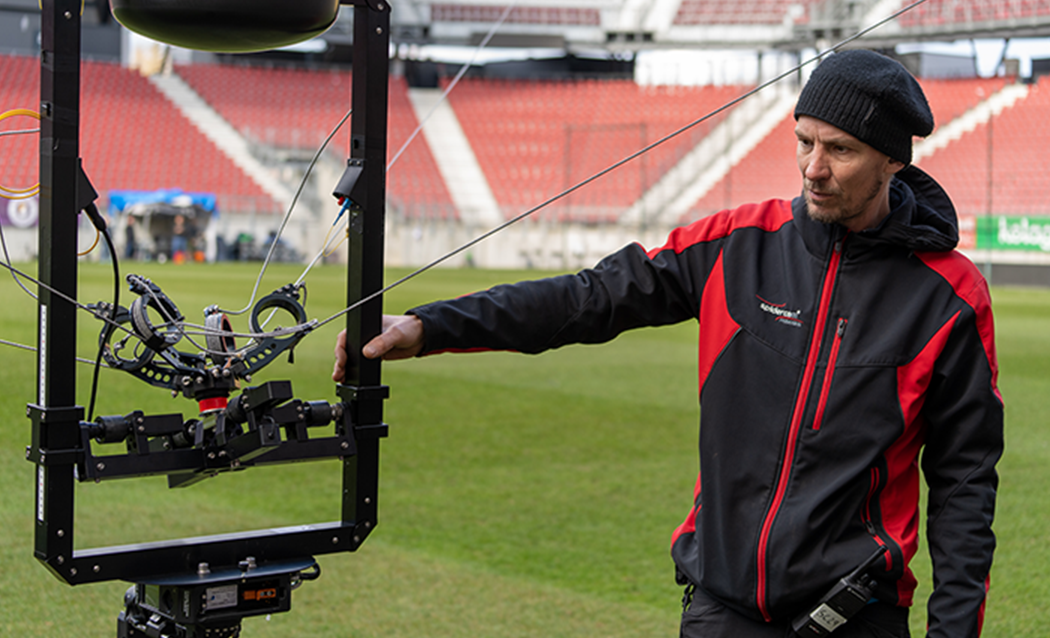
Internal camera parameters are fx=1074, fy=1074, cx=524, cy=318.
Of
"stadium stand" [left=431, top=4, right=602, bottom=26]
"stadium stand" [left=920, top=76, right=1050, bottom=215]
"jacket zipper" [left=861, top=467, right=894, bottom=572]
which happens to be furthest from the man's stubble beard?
"stadium stand" [left=431, top=4, right=602, bottom=26]

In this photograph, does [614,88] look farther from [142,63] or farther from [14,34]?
[14,34]

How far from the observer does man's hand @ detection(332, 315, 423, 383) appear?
5.53ft

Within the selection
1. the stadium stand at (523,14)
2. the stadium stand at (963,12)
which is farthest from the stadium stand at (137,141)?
the stadium stand at (963,12)

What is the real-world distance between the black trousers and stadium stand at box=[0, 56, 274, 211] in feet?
91.8

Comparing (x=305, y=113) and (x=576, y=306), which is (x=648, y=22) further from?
(x=576, y=306)

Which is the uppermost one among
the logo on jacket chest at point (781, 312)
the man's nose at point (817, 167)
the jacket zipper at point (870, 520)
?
the man's nose at point (817, 167)

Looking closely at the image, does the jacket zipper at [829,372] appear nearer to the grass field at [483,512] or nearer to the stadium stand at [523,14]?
the grass field at [483,512]

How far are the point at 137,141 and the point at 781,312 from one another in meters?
31.1

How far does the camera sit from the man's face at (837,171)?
1632 millimetres

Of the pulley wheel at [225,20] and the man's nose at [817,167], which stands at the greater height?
the pulley wheel at [225,20]

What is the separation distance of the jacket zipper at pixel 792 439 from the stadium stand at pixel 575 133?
2933cm

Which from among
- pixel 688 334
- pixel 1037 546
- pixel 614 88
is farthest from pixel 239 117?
pixel 1037 546

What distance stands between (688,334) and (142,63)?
2567 centimetres

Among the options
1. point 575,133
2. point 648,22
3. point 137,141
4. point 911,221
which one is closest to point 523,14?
point 648,22
